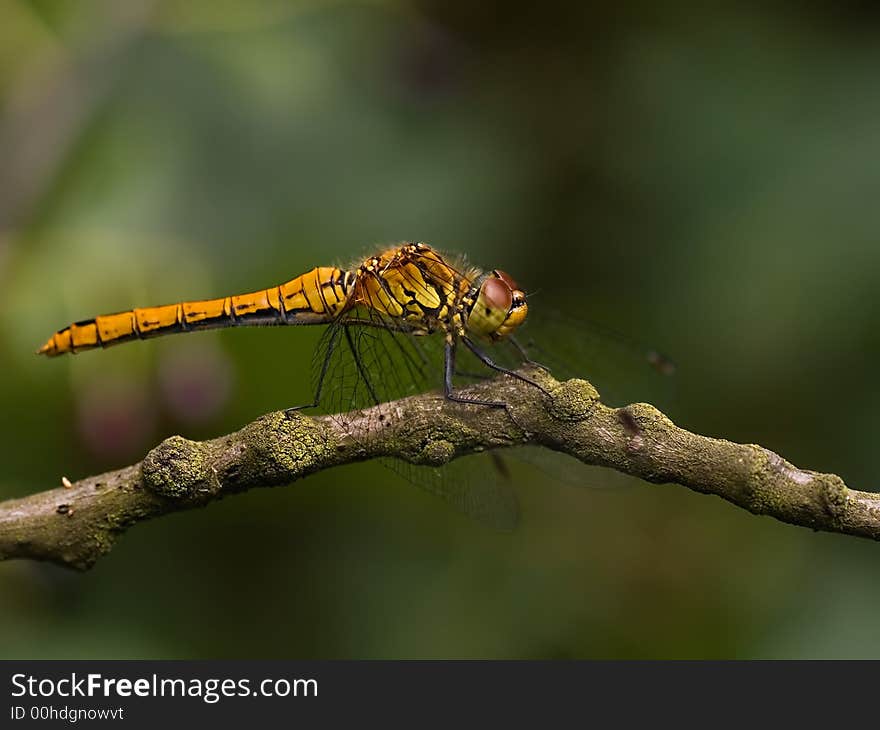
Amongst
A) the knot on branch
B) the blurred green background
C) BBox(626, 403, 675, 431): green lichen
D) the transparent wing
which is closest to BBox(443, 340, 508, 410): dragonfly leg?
the transparent wing

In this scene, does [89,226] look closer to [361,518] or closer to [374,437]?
[361,518]

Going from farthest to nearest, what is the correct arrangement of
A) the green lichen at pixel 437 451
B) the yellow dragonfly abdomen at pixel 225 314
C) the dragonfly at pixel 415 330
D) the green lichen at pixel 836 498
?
the yellow dragonfly abdomen at pixel 225 314, the dragonfly at pixel 415 330, the green lichen at pixel 437 451, the green lichen at pixel 836 498

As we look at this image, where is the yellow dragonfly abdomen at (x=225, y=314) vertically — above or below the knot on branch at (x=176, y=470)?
above

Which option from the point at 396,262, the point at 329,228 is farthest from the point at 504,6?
the point at 396,262

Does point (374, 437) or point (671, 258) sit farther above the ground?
point (671, 258)

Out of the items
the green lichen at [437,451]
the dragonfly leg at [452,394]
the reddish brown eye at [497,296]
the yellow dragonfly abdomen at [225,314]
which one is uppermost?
the yellow dragonfly abdomen at [225,314]

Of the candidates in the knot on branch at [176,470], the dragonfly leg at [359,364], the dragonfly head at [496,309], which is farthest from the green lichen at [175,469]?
the dragonfly head at [496,309]

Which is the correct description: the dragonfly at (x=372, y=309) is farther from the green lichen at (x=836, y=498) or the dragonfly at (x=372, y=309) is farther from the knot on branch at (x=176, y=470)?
the green lichen at (x=836, y=498)

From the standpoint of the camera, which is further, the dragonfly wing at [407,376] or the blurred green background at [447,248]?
the blurred green background at [447,248]

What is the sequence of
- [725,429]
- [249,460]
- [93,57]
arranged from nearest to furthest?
[249,460]
[725,429]
[93,57]
